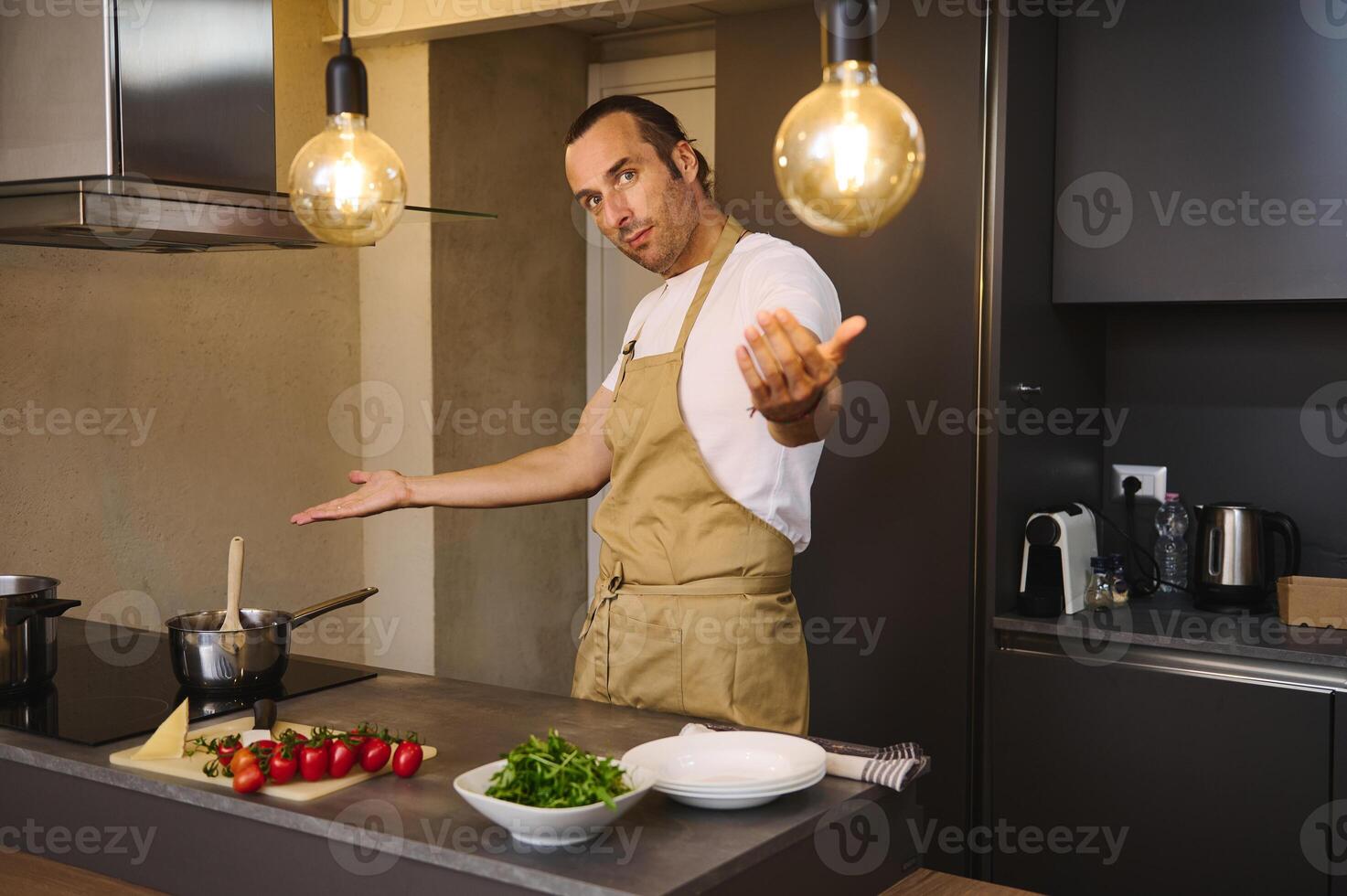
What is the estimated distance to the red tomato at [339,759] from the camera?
1587 mm

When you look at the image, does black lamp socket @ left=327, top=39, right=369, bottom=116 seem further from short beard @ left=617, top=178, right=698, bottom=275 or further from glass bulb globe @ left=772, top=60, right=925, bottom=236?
short beard @ left=617, top=178, right=698, bottom=275

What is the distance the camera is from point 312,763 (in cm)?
158

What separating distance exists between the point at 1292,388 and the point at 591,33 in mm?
2337

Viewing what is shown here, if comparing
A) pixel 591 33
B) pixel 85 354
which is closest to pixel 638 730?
pixel 85 354

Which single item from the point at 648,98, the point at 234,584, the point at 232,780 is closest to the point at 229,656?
the point at 234,584

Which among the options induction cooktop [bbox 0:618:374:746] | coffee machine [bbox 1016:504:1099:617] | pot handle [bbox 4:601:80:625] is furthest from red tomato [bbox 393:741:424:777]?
coffee machine [bbox 1016:504:1099:617]

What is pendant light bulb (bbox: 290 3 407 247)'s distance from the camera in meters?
1.42

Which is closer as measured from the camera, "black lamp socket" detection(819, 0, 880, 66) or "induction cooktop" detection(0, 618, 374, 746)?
→ "black lamp socket" detection(819, 0, 880, 66)

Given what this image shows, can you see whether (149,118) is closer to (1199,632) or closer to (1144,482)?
(1199,632)

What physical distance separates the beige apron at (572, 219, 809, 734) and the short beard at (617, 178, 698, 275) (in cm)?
7

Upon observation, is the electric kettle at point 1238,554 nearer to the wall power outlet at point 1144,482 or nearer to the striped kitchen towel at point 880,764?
the wall power outlet at point 1144,482

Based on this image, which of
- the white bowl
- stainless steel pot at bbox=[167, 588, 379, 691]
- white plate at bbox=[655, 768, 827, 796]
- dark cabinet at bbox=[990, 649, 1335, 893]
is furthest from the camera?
dark cabinet at bbox=[990, 649, 1335, 893]

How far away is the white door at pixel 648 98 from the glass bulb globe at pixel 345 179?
97.9 inches

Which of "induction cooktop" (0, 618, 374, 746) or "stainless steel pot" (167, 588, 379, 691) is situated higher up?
"stainless steel pot" (167, 588, 379, 691)
